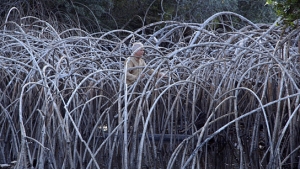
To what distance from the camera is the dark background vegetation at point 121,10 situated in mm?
11474

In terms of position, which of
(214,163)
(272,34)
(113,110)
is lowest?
(214,163)

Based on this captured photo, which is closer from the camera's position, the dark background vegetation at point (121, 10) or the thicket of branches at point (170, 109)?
the thicket of branches at point (170, 109)

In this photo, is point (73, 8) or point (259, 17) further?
point (259, 17)

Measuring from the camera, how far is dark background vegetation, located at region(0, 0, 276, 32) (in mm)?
11474

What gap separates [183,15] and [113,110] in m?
6.20

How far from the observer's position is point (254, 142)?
19.3ft

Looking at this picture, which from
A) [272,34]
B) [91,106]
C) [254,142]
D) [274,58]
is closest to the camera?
[274,58]

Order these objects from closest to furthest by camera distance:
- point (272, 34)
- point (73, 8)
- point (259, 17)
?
1. point (272, 34)
2. point (73, 8)
3. point (259, 17)

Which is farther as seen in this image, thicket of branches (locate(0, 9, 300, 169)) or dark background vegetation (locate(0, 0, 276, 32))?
dark background vegetation (locate(0, 0, 276, 32))

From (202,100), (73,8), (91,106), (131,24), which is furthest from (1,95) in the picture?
(131,24)

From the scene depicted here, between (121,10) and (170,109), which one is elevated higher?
(121,10)

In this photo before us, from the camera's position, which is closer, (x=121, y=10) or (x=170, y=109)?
(x=170, y=109)

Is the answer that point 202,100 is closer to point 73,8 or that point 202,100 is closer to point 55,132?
point 55,132

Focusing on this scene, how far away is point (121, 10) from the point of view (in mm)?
12891
